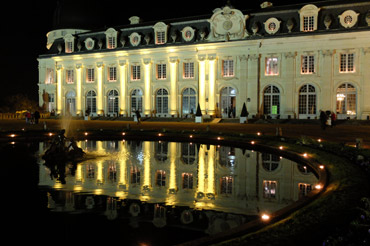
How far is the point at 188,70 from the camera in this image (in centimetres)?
4897

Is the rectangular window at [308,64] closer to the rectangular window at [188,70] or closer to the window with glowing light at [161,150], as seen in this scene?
the rectangular window at [188,70]

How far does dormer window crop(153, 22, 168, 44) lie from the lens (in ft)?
163

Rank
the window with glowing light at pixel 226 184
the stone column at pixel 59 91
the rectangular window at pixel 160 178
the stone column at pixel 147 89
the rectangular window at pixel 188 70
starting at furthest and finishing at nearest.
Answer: the stone column at pixel 59 91, the stone column at pixel 147 89, the rectangular window at pixel 188 70, the rectangular window at pixel 160 178, the window with glowing light at pixel 226 184

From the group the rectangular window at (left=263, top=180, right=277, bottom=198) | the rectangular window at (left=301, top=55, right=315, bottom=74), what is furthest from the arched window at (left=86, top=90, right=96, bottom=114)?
the rectangular window at (left=263, top=180, right=277, bottom=198)

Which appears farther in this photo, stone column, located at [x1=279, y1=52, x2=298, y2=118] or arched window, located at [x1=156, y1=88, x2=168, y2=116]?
arched window, located at [x1=156, y1=88, x2=168, y2=116]

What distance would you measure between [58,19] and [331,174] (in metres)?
64.0

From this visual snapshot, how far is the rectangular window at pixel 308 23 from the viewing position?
4206cm

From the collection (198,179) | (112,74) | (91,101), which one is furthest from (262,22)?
(198,179)

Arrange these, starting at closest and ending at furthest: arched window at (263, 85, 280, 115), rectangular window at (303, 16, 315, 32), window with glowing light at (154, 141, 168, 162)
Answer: window with glowing light at (154, 141, 168, 162)
rectangular window at (303, 16, 315, 32)
arched window at (263, 85, 280, 115)

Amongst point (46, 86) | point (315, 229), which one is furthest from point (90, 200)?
point (46, 86)

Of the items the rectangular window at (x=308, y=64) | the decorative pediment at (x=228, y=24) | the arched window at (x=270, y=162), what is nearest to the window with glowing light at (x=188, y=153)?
the arched window at (x=270, y=162)

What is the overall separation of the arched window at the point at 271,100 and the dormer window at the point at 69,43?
31.5 m

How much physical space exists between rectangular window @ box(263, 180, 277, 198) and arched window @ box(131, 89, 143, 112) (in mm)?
42031

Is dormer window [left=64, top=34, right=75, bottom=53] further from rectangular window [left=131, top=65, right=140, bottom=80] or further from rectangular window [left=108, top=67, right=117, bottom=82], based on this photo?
rectangular window [left=131, top=65, right=140, bottom=80]
